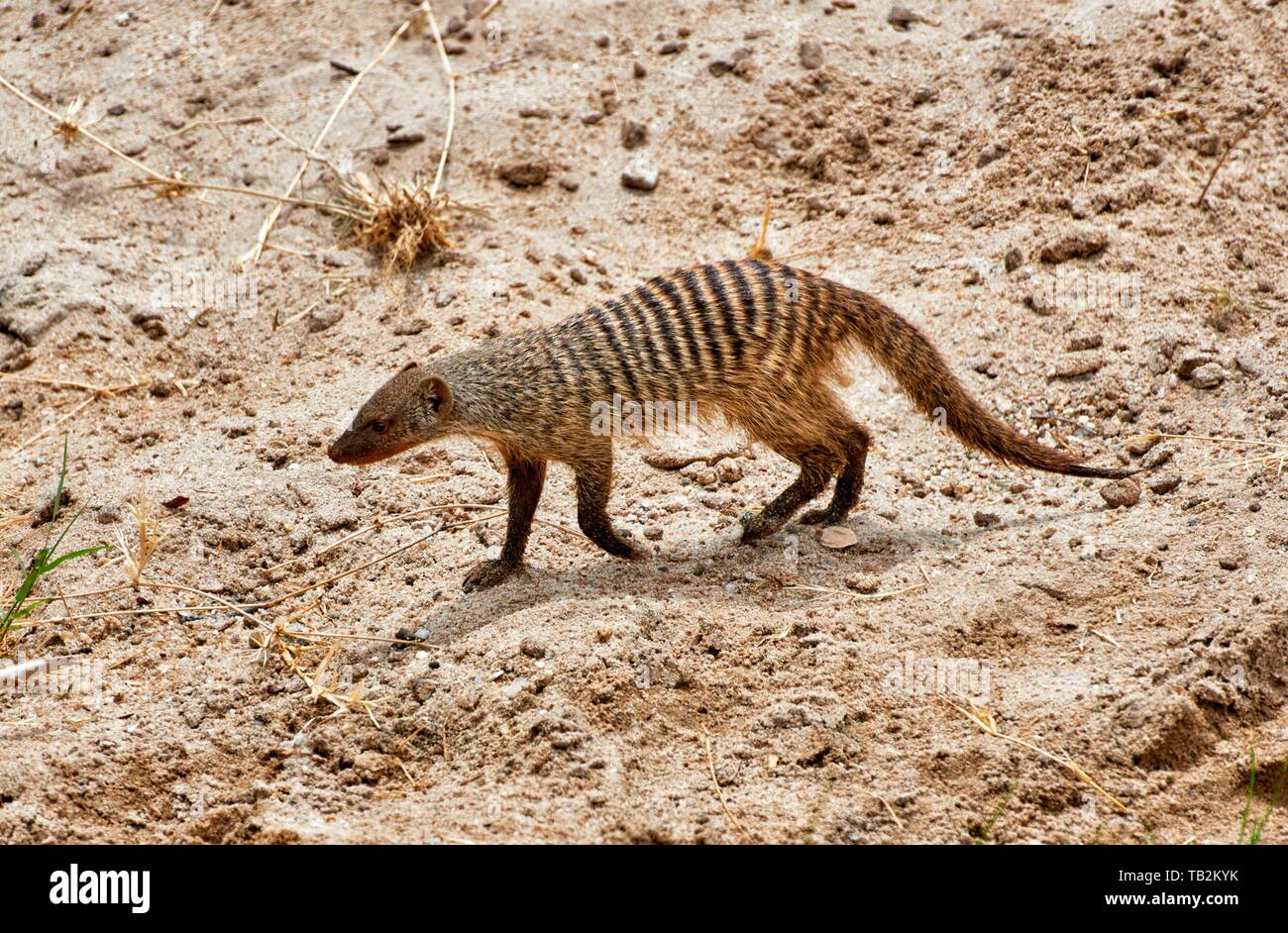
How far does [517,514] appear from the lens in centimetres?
390

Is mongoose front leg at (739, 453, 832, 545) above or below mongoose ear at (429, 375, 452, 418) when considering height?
below

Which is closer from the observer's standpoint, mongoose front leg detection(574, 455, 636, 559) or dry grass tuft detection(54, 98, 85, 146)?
mongoose front leg detection(574, 455, 636, 559)

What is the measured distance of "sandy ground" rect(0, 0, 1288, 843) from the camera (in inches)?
116

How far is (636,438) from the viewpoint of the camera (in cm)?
407

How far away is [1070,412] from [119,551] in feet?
11.0

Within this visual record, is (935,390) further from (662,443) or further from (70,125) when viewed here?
(70,125)

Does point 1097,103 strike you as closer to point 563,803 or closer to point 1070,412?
point 1070,412

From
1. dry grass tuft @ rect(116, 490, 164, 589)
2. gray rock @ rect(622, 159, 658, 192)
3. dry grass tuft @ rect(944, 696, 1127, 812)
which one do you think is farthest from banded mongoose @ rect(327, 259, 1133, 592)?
gray rock @ rect(622, 159, 658, 192)

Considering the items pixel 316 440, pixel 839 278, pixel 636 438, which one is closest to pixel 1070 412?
pixel 839 278

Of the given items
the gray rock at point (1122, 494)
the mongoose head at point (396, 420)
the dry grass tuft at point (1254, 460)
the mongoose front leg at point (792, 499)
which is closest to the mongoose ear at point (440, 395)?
the mongoose head at point (396, 420)

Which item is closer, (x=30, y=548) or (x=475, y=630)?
(x=475, y=630)

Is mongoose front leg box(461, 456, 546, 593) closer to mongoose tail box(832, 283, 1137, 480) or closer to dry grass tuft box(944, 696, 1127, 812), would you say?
mongoose tail box(832, 283, 1137, 480)

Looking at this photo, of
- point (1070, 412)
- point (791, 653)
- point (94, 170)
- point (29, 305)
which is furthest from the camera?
point (94, 170)

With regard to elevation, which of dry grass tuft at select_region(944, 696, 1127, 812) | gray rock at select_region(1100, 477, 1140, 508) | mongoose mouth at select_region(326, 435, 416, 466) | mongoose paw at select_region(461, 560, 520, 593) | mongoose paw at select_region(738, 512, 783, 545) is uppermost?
mongoose mouth at select_region(326, 435, 416, 466)
